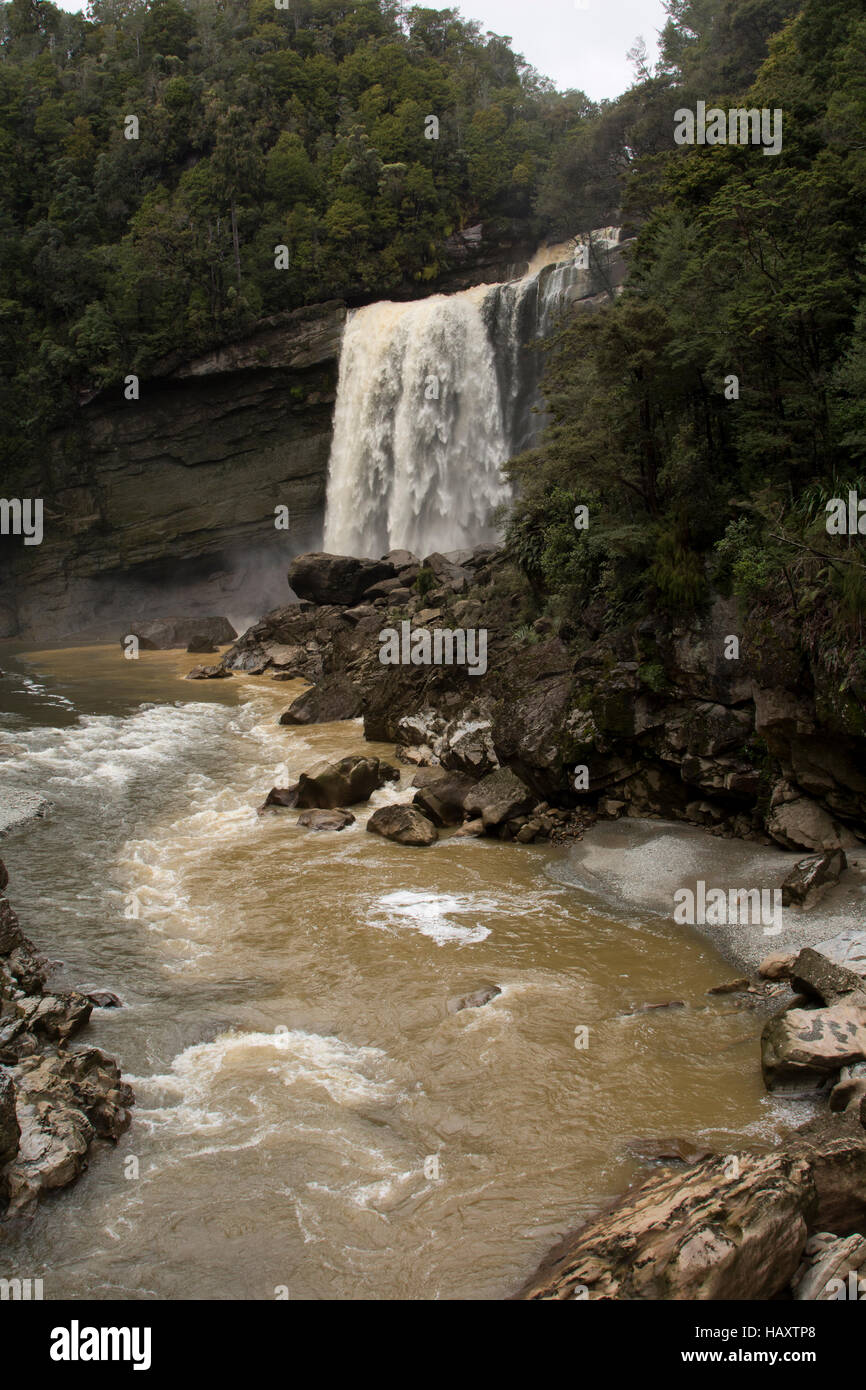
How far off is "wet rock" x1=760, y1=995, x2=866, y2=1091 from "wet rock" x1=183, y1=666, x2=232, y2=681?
26778mm

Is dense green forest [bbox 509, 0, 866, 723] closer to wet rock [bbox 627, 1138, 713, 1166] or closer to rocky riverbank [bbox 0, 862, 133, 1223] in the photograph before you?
wet rock [bbox 627, 1138, 713, 1166]

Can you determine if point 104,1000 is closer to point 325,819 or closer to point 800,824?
point 325,819

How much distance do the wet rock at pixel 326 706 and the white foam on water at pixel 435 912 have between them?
11.9m

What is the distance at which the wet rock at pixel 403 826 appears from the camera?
15969mm

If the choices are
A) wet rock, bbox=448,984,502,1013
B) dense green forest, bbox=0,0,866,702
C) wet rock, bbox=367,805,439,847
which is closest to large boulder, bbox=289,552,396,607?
dense green forest, bbox=0,0,866,702

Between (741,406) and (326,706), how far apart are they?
13.6 metres

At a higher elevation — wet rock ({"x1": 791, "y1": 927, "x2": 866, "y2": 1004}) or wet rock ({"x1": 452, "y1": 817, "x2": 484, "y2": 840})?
wet rock ({"x1": 452, "y1": 817, "x2": 484, "y2": 840})

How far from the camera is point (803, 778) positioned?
45.1 ft

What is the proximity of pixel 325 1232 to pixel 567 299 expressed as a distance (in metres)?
37.1

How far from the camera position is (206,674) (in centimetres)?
→ 3331

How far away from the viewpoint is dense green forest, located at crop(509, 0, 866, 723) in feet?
46.4

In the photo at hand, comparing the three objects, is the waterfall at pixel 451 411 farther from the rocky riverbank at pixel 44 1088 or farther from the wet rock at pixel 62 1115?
the wet rock at pixel 62 1115

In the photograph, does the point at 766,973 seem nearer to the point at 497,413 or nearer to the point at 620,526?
the point at 620,526

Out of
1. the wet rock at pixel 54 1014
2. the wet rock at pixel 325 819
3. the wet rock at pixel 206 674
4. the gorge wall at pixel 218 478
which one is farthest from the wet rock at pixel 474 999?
the gorge wall at pixel 218 478
